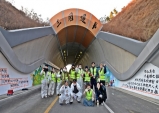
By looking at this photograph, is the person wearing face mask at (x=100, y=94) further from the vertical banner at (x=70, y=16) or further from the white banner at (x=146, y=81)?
the vertical banner at (x=70, y=16)

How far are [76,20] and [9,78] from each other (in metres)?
21.5

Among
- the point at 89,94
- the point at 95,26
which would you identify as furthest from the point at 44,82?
the point at 95,26

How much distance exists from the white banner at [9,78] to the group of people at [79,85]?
8.13 ft

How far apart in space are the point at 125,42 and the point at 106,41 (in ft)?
23.7

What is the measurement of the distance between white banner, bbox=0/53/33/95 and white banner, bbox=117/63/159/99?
9.64m

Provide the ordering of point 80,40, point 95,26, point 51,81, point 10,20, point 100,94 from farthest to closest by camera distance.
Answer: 1. point 80,40
2. point 95,26
3. point 10,20
4. point 51,81
5. point 100,94

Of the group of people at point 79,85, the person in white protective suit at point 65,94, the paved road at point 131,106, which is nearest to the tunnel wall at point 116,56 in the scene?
the group of people at point 79,85

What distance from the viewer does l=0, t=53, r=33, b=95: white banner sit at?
13172 millimetres

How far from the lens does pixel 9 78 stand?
14.5m

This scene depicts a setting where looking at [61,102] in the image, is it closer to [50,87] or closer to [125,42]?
[50,87]

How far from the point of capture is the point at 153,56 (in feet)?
48.4

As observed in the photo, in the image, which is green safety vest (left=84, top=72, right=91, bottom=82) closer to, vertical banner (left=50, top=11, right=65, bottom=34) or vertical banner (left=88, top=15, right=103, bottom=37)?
vertical banner (left=50, top=11, right=65, bottom=34)

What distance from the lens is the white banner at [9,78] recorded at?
13.2 meters

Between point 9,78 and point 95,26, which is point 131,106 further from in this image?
point 95,26
